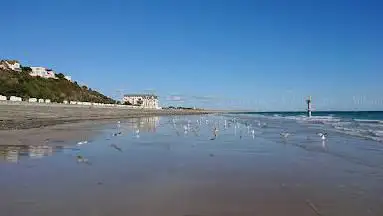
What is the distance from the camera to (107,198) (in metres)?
7.57

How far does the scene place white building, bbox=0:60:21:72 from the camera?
95062mm

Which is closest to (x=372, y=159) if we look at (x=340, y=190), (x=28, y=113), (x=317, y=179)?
(x=317, y=179)

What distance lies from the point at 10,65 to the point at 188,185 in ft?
337

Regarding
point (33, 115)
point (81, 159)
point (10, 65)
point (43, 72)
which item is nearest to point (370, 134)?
point (81, 159)

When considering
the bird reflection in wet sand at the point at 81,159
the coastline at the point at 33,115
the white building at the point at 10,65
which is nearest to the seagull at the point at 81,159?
the bird reflection in wet sand at the point at 81,159

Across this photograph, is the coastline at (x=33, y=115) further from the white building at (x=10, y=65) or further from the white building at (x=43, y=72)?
the white building at (x=43, y=72)

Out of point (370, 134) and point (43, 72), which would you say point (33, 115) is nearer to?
point (370, 134)

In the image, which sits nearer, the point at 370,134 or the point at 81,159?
the point at 81,159

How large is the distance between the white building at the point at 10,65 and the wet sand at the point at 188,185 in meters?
88.9

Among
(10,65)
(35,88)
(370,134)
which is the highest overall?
(10,65)

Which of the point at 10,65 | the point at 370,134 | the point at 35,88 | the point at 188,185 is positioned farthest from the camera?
the point at 10,65

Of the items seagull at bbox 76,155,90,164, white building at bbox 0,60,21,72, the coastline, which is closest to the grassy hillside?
white building at bbox 0,60,21,72

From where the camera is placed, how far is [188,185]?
9.02m

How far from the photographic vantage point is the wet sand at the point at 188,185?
6.93 metres
